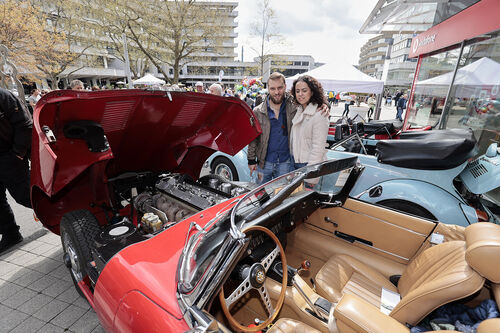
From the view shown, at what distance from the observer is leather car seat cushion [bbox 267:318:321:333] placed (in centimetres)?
147

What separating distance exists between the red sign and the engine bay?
5921mm

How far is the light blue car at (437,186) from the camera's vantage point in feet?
8.48

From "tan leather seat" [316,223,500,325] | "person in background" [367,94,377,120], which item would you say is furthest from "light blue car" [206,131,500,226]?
"person in background" [367,94,377,120]

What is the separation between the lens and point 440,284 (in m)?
1.31

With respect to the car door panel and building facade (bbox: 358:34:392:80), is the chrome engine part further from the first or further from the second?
building facade (bbox: 358:34:392:80)

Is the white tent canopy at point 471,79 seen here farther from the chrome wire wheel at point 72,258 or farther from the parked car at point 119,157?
the chrome wire wheel at point 72,258

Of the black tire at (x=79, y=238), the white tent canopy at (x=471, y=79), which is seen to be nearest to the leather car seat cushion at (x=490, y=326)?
the black tire at (x=79, y=238)

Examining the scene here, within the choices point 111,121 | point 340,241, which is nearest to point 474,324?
point 340,241

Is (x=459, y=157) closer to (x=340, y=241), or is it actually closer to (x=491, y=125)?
(x=340, y=241)

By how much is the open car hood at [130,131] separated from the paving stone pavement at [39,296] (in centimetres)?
117

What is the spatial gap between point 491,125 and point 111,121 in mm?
6886

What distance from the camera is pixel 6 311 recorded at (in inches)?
86.7

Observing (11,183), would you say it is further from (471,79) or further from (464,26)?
(464,26)

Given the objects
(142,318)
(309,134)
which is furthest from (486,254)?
(309,134)
